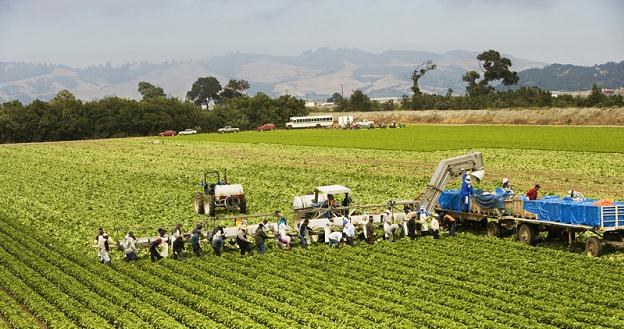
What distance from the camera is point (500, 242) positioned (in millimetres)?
30125

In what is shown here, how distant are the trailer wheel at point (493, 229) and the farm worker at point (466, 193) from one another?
1.22 meters

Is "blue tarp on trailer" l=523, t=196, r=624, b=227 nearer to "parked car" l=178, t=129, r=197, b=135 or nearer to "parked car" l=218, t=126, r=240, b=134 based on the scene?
"parked car" l=178, t=129, r=197, b=135

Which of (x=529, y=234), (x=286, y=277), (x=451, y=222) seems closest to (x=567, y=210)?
(x=529, y=234)

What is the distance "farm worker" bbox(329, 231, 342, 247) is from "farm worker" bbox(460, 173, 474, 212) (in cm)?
570

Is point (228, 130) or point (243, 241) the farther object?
point (228, 130)

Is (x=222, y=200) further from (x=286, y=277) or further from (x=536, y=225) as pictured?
(x=536, y=225)

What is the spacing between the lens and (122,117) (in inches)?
5418

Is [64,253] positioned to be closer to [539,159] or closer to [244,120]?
[539,159]

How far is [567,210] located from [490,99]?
133 m

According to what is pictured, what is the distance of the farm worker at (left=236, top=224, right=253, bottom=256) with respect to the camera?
96.4ft

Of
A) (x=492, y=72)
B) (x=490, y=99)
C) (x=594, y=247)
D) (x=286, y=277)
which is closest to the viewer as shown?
(x=286, y=277)

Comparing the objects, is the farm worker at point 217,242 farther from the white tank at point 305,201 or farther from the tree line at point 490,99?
the tree line at point 490,99

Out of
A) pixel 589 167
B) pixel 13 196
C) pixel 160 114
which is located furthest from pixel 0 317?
pixel 160 114

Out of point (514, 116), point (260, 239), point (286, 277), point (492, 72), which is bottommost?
point (286, 277)
